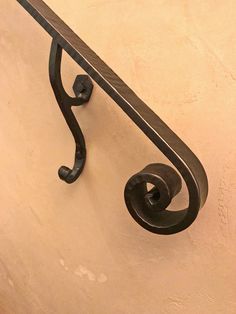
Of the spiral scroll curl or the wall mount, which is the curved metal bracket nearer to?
the wall mount

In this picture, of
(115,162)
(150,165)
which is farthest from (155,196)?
(115,162)

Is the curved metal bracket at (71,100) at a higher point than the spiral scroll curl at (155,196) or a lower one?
higher

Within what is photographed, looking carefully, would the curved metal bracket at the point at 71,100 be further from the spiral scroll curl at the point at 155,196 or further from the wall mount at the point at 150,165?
the spiral scroll curl at the point at 155,196

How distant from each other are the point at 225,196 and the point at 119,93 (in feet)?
0.60

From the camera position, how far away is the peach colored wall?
466mm

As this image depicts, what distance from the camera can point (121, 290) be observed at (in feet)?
1.95

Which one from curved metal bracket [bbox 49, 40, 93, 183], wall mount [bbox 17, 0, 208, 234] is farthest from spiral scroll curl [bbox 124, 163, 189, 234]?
curved metal bracket [bbox 49, 40, 93, 183]

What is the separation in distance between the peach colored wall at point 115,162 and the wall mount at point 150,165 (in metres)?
0.06

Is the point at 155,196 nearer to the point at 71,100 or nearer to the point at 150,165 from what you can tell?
the point at 150,165

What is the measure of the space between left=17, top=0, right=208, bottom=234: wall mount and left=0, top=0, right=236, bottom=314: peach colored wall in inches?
2.4

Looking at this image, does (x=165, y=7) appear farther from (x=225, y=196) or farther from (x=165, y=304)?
(x=165, y=304)

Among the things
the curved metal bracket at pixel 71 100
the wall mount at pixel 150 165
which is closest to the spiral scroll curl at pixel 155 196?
the wall mount at pixel 150 165

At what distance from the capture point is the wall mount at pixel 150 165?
0.41 meters

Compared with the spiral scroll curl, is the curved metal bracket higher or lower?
higher
